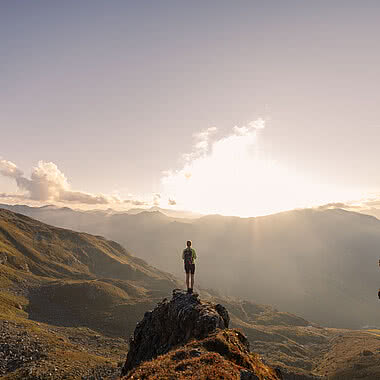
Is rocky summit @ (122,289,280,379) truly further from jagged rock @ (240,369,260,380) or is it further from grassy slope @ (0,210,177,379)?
grassy slope @ (0,210,177,379)

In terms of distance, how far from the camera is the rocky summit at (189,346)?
12.6 m

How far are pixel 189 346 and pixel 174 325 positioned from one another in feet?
26.3

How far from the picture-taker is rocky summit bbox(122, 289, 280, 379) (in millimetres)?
12586

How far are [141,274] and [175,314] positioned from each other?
546 ft

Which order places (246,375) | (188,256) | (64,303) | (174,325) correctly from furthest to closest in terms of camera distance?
1. (64,303)
2. (188,256)
3. (174,325)
4. (246,375)

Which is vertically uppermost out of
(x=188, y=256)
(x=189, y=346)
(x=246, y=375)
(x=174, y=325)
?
(x=188, y=256)

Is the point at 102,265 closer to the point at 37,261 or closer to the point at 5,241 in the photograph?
the point at 37,261

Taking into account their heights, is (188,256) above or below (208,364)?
above

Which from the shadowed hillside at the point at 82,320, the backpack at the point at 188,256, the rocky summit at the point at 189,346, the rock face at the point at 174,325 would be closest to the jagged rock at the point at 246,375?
the rocky summit at the point at 189,346

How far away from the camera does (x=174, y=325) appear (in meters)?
24.0

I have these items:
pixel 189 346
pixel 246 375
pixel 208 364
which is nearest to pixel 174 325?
pixel 189 346

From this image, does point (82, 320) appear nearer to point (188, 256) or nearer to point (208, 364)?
point (188, 256)

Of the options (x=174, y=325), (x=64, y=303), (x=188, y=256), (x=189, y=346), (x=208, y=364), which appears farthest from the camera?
(x=64, y=303)

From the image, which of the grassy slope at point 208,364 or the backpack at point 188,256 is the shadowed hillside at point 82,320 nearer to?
the backpack at point 188,256
